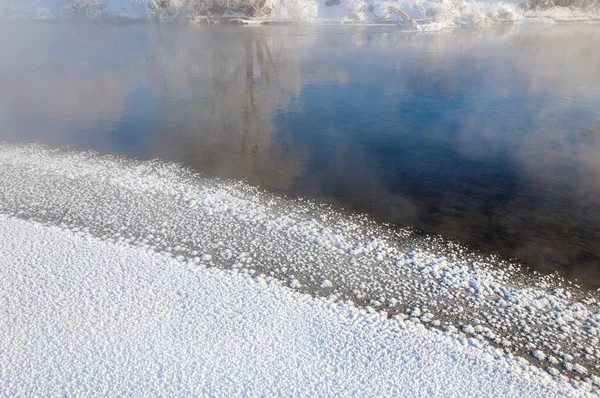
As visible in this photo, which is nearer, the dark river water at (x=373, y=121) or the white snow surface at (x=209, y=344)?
the white snow surface at (x=209, y=344)

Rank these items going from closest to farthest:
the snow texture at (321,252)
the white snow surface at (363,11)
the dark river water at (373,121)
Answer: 1. the snow texture at (321,252)
2. the dark river water at (373,121)
3. the white snow surface at (363,11)

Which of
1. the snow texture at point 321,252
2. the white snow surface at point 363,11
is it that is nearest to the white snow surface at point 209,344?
the snow texture at point 321,252

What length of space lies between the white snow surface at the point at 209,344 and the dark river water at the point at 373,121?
289cm

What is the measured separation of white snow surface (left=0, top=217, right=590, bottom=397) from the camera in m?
5.09

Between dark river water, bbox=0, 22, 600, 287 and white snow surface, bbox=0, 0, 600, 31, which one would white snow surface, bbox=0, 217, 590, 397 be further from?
white snow surface, bbox=0, 0, 600, 31

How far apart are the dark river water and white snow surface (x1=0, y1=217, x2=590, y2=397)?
2.89m

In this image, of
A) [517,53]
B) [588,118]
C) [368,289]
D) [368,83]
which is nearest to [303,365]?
[368,289]

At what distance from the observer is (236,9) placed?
36.6 meters

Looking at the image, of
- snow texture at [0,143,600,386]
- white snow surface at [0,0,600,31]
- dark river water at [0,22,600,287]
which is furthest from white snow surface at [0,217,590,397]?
white snow surface at [0,0,600,31]

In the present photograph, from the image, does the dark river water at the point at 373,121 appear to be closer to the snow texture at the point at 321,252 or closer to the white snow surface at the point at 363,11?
the snow texture at the point at 321,252

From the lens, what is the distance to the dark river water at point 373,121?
9.02 meters

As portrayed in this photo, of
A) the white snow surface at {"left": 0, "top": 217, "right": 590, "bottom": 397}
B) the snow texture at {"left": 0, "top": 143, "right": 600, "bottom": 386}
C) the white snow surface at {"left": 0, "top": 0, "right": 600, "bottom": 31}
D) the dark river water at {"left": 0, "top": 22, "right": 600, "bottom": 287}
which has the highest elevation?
the white snow surface at {"left": 0, "top": 0, "right": 600, "bottom": 31}

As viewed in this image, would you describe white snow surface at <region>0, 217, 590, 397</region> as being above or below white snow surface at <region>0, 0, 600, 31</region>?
below

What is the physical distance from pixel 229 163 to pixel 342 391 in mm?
7139
